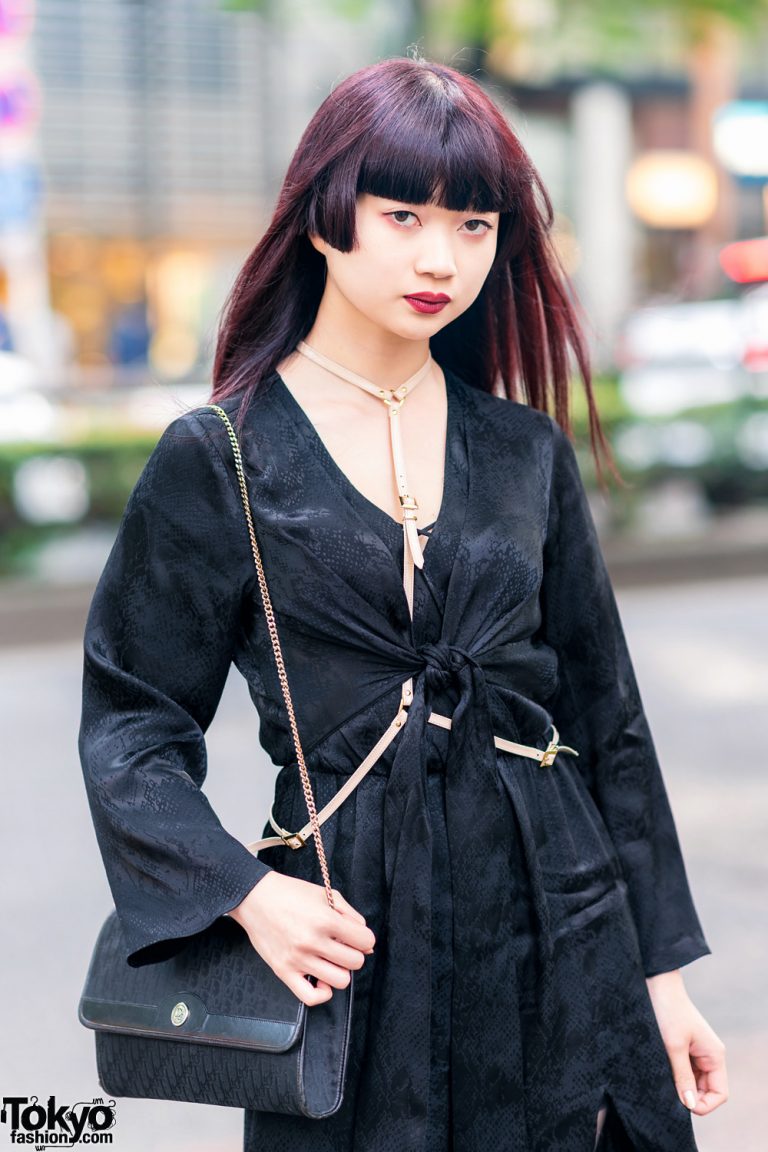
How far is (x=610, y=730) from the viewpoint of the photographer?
1.76m

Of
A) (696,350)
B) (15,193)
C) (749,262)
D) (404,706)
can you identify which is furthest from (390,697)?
(749,262)

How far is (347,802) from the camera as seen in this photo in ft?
5.21

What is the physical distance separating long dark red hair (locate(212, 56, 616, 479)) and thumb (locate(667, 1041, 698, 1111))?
30.3 inches

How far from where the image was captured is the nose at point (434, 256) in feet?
5.09

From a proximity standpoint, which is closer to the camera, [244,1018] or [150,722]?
[244,1018]

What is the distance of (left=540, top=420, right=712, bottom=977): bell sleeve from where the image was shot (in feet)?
5.74

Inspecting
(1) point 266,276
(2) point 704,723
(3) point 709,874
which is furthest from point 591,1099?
(2) point 704,723

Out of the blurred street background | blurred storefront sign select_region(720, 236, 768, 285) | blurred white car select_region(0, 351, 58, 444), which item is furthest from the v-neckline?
blurred storefront sign select_region(720, 236, 768, 285)

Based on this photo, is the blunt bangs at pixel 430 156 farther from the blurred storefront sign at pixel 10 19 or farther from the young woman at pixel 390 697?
the blurred storefront sign at pixel 10 19

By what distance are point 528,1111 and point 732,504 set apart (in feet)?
33.0

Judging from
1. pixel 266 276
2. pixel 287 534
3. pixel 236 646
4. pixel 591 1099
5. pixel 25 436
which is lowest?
pixel 25 436

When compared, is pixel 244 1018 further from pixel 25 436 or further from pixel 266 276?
pixel 25 436

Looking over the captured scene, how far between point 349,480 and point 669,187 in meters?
26.3

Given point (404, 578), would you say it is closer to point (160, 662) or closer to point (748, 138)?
point (160, 662)
